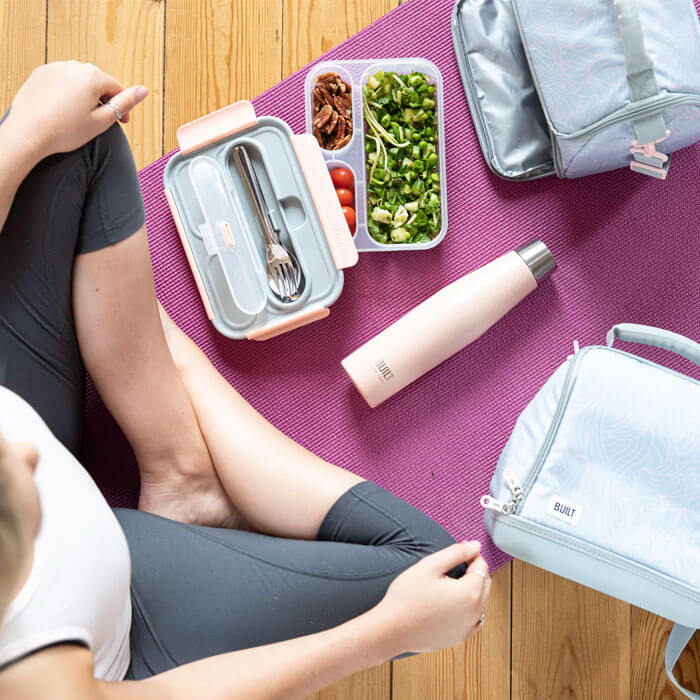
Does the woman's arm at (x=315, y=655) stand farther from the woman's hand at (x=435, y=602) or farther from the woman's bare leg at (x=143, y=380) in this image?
the woman's bare leg at (x=143, y=380)

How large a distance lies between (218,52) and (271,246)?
1.03ft

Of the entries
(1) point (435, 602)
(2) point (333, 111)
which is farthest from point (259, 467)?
(2) point (333, 111)

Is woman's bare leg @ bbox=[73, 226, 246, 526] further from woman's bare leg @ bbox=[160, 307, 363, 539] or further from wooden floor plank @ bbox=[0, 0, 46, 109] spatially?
wooden floor plank @ bbox=[0, 0, 46, 109]

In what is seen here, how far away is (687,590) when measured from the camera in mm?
794

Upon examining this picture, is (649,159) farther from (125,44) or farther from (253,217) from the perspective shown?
(125,44)

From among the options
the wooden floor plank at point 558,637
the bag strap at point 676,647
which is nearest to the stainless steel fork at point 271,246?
the wooden floor plank at point 558,637

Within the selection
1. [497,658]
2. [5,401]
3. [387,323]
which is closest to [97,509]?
[5,401]

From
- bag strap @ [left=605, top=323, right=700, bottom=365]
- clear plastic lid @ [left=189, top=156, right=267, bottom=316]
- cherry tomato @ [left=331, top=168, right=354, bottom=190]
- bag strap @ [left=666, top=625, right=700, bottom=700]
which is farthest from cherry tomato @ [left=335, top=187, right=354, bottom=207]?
bag strap @ [left=666, top=625, right=700, bottom=700]

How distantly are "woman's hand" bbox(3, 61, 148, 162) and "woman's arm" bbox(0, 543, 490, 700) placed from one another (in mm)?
454

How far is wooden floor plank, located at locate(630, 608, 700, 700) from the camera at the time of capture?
981 mm

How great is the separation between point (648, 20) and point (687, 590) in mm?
658

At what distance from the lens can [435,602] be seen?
730mm

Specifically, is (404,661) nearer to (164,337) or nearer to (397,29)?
(164,337)

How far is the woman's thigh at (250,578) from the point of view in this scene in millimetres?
692
